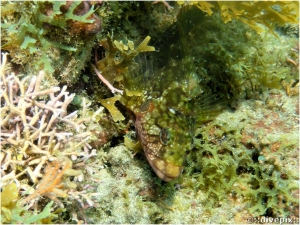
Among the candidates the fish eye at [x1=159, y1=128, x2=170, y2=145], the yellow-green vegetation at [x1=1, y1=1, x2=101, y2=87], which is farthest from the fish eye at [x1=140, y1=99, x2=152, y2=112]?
the yellow-green vegetation at [x1=1, y1=1, x2=101, y2=87]

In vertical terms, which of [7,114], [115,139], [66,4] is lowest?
[115,139]

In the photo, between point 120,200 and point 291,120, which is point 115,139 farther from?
point 291,120

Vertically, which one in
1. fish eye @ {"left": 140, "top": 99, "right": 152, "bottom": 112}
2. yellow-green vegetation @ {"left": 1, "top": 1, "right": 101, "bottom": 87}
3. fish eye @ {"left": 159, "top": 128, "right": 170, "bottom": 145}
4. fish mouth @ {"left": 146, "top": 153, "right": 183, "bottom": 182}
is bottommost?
fish mouth @ {"left": 146, "top": 153, "right": 183, "bottom": 182}

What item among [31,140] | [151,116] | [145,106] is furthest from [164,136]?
[31,140]

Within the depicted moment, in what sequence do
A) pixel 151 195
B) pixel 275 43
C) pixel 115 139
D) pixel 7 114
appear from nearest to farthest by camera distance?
pixel 7 114 → pixel 151 195 → pixel 115 139 → pixel 275 43

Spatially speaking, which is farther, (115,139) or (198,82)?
(198,82)

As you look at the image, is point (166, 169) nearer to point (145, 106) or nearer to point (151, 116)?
point (151, 116)

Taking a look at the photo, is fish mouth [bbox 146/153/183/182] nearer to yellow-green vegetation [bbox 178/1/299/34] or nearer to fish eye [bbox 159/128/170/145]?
fish eye [bbox 159/128/170/145]

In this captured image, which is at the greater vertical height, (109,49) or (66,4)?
(66,4)

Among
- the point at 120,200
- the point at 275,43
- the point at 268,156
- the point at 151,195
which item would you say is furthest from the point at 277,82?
the point at 120,200
